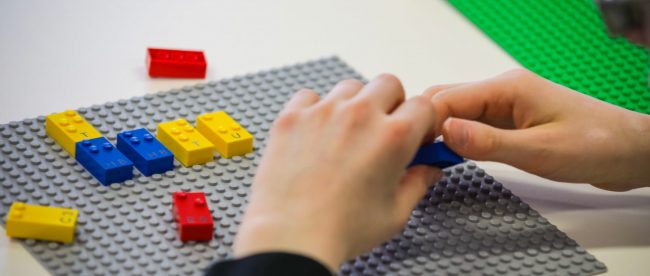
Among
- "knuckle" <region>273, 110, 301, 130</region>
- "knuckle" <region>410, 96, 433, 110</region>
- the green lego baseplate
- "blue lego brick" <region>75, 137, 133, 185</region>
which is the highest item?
"knuckle" <region>410, 96, 433, 110</region>

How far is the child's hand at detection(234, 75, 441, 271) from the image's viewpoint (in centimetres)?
75

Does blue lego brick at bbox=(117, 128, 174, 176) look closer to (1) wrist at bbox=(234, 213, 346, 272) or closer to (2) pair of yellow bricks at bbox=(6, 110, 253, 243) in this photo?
(2) pair of yellow bricks at bbox=(6, 110, 253, 243)

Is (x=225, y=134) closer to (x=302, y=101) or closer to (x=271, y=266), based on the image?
(x=302, y=101)

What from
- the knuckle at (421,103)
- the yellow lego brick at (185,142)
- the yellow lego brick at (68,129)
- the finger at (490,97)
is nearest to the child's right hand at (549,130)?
the finger at (490,97)

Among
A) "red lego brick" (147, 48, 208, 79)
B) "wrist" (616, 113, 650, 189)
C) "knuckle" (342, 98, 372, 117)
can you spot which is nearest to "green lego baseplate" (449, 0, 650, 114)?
"wrist" (616, 113, 650, 189)

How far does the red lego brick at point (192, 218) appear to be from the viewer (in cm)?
A: 92

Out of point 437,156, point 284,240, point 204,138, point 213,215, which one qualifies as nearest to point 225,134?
point 204,138

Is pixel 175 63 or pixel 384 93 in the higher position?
pixel 384 93

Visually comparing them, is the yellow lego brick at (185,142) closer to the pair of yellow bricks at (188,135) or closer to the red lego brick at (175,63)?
the pair of yellow bricks at (188,135)

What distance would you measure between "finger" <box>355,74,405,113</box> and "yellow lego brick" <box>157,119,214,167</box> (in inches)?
10.1

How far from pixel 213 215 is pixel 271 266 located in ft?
0.91

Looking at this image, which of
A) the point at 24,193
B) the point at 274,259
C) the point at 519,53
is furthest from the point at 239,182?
the point at 519,53

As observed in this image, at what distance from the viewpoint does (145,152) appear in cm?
102

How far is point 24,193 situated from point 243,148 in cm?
23
